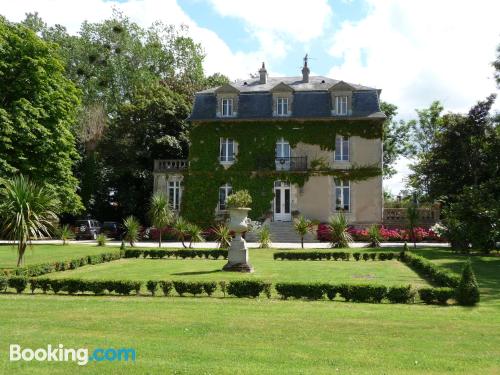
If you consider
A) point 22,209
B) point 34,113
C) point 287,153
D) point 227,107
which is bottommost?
point 22,209

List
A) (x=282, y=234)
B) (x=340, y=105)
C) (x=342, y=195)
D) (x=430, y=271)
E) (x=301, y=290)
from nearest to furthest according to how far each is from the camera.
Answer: (x=301, y=290)
(x=430, y=271)
(x=282, y=234)
(x=342, y=195)
(x=340, y=105)

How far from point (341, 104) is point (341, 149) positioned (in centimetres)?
308

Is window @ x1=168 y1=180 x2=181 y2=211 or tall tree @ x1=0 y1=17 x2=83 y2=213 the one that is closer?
tall tree @ x1=0 y1=17 x2=83 y2=213

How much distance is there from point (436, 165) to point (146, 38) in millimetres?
32041

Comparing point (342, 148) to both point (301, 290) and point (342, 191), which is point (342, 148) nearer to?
point (342, 191)

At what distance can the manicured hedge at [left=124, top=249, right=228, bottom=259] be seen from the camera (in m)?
22.8

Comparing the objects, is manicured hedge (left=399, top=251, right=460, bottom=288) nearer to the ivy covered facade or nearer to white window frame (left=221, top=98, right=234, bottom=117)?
the ivy covered facade

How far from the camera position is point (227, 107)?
121ft

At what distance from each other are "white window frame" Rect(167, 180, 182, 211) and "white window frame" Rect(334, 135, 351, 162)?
1148 centimetres

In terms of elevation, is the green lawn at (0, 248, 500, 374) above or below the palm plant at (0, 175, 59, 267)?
below

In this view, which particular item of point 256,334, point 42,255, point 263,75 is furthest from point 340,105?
point 256,334

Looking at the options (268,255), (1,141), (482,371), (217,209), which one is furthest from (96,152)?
(482,371)

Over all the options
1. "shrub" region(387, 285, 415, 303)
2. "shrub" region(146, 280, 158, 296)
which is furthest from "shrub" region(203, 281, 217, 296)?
"shrub" region(387, 285, 415, 303)

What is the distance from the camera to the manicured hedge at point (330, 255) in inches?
865
